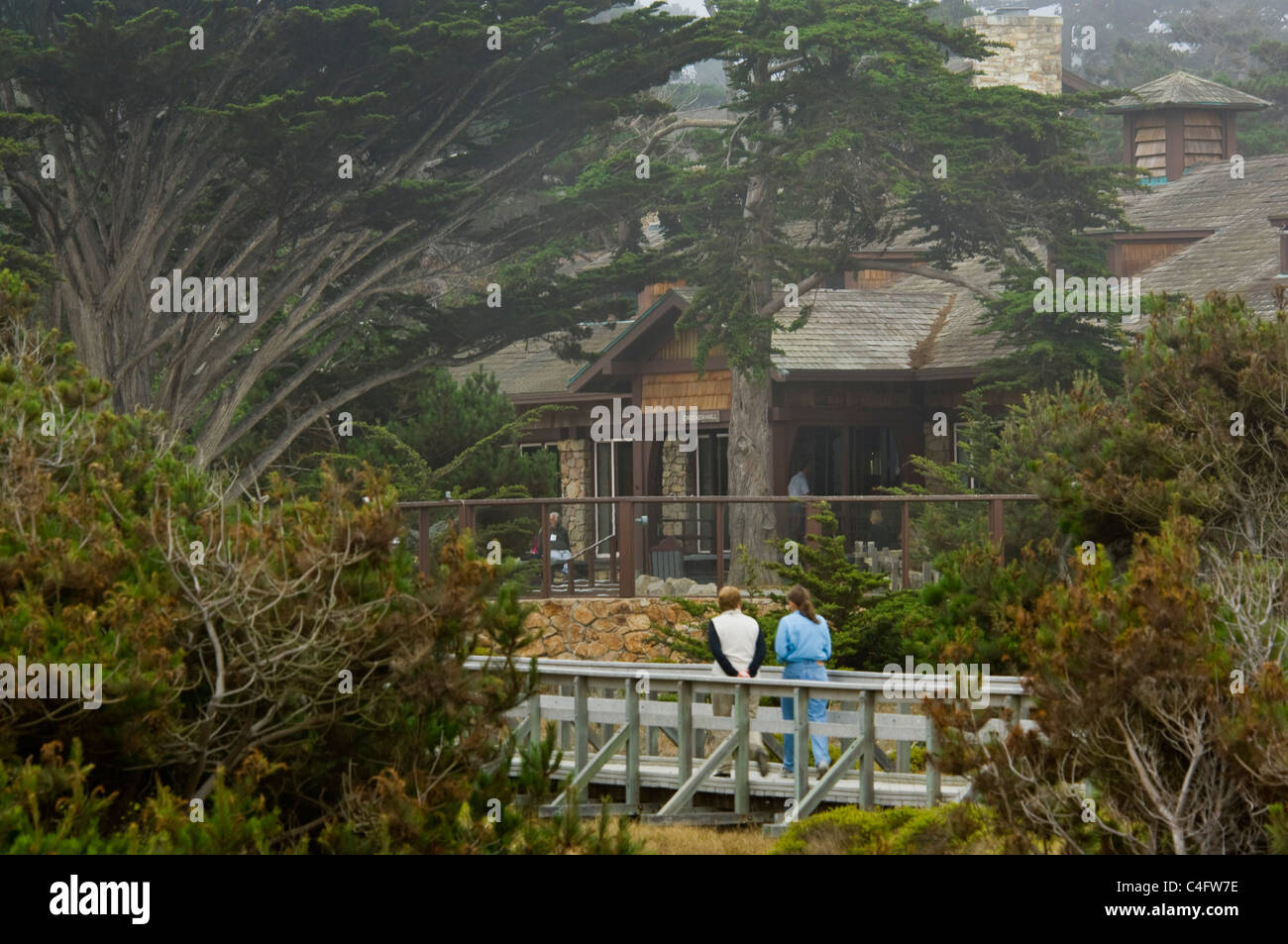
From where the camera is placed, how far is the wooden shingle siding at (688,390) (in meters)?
29.2

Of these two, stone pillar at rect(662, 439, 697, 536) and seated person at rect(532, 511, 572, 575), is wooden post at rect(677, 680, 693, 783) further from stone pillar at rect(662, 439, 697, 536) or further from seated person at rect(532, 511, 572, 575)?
stone pillar at rect(662, 439, 697, 536)

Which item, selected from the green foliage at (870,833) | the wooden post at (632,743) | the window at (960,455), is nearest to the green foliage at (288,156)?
the window at (960,455)

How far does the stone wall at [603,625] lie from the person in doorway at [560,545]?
744 millimetres

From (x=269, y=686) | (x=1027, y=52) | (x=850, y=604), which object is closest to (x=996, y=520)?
(x=850, y=604)

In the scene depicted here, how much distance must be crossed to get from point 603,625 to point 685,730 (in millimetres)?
7926

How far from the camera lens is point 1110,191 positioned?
2780cm

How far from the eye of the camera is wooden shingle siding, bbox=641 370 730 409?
29.2m

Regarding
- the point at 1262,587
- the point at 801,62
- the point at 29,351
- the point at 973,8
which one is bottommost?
the point at 1262,587

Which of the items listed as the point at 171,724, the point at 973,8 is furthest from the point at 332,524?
the point at 973,8

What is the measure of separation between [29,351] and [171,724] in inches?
269

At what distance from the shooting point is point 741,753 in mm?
12586

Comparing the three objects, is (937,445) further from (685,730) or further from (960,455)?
(685,730)

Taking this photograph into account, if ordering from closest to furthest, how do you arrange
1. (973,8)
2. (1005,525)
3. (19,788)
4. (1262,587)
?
(19,788) → (1262,587) → (1005,525) → (973,8)
